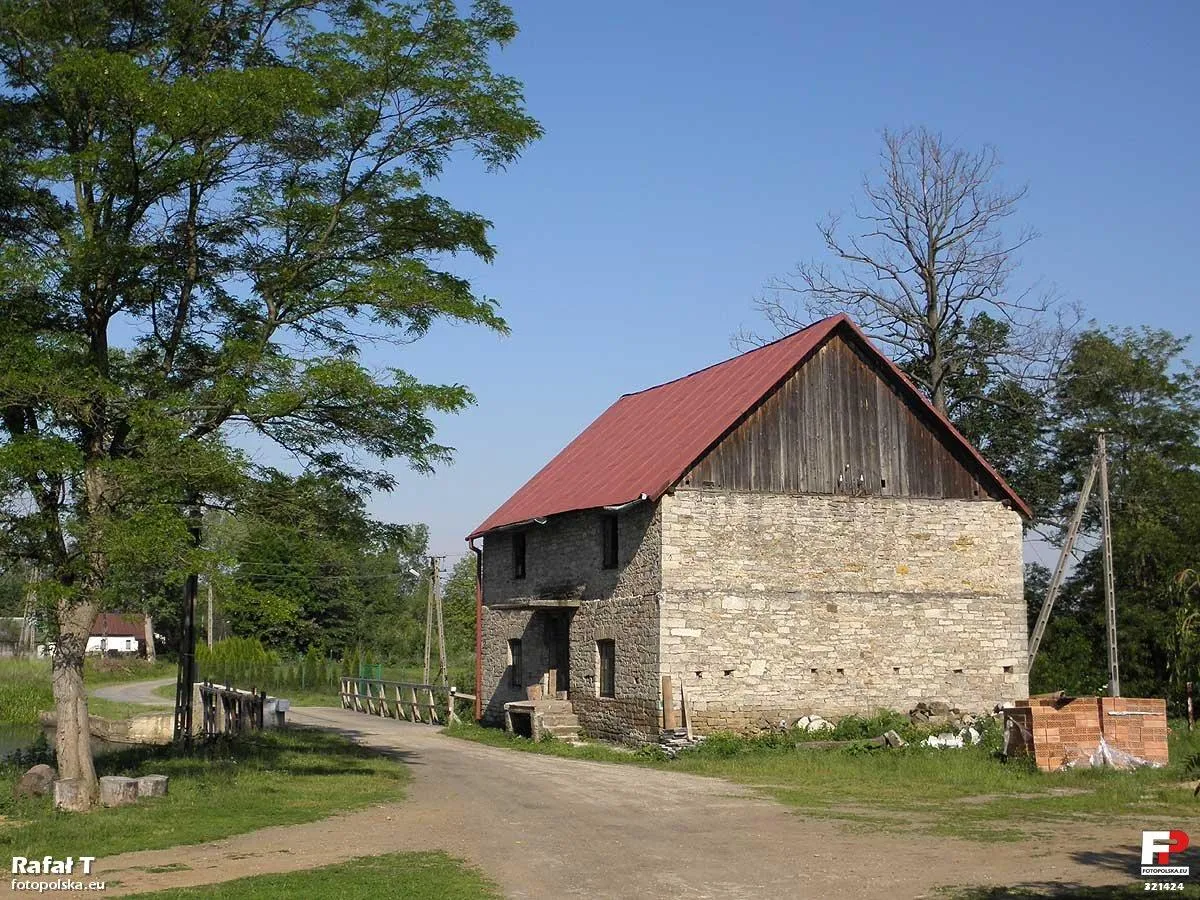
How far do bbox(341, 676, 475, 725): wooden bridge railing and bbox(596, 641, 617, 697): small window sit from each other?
297 inches

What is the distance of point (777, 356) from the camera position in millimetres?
26688

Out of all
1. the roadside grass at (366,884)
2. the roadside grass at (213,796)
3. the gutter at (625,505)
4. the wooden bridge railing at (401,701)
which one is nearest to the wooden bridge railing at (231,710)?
the roadside grass at (213,796)

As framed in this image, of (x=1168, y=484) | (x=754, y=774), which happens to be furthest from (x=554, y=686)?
(x=1168, y=484)

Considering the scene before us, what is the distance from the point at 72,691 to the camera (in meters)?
16.6

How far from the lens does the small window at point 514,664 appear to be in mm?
30609

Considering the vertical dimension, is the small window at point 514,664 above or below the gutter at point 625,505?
below

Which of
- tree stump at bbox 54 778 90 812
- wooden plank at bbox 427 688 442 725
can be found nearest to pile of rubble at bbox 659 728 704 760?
tree stump at bbox 54 778 90 812

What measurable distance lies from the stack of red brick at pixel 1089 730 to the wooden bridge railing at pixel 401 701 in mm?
16994

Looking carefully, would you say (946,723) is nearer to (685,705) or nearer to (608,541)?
(685,705)

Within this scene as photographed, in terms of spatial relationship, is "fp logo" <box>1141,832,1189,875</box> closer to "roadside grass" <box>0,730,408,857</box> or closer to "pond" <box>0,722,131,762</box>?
"roadside grass" <box>0,730,408,857</box>

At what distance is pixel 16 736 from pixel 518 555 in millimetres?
14104

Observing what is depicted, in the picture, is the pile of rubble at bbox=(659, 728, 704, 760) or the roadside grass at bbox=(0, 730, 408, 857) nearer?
the roadside grass at bbox=(0, 730, 408, 857)

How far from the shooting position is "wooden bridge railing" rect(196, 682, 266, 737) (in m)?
27.3

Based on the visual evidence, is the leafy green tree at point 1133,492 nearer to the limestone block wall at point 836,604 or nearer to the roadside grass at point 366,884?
the limestone block wall at point 836,604
